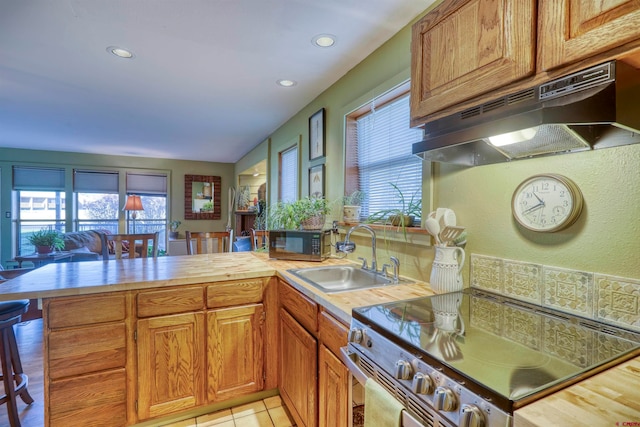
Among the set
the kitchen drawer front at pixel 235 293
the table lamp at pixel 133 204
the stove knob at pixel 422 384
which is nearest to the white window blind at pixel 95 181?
the table lamp at pixel 133 204

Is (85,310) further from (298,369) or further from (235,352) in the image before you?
(298,369)

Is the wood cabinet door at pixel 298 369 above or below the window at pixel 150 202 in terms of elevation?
below

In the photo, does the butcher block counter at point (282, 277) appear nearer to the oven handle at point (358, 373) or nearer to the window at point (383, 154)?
the oven handle at point (358, 373)

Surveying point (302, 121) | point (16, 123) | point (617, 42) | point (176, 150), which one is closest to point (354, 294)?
point (617, 42)

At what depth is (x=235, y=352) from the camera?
75.4 inches

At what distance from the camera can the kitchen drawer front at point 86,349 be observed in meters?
1.53

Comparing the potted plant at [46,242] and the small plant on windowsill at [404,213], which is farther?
the potted plant at [46,242]

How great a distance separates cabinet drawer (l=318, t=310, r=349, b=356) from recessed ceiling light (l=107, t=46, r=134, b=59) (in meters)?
2.23

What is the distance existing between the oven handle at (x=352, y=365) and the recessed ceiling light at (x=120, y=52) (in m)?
2.40

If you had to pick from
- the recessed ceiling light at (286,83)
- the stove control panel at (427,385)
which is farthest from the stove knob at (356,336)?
the recessed ceiling light at (286,83)

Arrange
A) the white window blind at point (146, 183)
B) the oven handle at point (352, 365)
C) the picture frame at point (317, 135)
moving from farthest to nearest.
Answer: the white window blind at point (146, 183)
the picture frame at point (317, 135)
the oven handle at point (352, 365)

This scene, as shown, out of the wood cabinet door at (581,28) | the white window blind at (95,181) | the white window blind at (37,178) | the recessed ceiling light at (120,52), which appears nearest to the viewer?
the wood cabinet door at (581,28)

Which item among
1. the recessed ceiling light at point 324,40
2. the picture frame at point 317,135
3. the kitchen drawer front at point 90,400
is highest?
the recessed ceiling light at point 324,40

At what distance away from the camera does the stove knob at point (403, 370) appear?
81 cm
